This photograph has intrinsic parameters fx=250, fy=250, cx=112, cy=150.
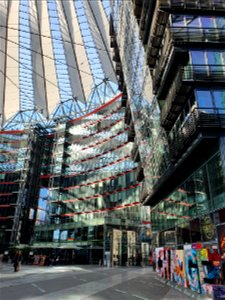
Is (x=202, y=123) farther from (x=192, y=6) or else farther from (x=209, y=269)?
(x=192, y=6)

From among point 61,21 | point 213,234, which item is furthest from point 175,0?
point 61,21

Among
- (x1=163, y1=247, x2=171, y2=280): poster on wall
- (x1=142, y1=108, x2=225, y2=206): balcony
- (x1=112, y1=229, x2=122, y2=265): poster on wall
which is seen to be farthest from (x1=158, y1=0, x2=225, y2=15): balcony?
(x1=112, y1=229, x2=122, y2=265): poster on wall

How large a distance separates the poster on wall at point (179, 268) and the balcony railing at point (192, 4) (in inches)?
670

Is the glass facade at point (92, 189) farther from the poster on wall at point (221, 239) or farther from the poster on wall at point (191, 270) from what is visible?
the poster on wall at point (221, 239)

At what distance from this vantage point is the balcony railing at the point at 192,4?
17.0 metres

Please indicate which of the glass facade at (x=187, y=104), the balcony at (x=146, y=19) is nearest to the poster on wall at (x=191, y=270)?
the glass facade at (x=187, y=104)

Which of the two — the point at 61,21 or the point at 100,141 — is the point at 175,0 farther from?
the point at 100,141

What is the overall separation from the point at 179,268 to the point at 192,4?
18.6 metres

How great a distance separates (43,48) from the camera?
50875 millimetres

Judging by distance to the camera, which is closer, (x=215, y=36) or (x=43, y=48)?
(x=215, y=36)

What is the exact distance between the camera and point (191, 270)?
15727mm

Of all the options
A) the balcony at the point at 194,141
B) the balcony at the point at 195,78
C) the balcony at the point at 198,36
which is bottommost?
the balcony at the point at 194,141

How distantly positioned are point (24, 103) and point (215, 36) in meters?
62.8

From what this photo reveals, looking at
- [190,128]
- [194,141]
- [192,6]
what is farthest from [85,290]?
[192,6]
